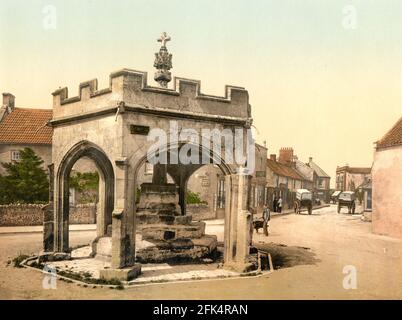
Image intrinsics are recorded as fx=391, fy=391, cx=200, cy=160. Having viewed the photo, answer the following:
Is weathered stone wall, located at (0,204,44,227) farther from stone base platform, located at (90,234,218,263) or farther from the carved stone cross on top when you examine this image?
the carved stone cross on top

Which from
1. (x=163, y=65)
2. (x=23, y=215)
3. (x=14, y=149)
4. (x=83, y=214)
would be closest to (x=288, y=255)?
(x=163, y=65)

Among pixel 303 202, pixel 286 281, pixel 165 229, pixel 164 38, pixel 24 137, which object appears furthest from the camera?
pixel 303 202

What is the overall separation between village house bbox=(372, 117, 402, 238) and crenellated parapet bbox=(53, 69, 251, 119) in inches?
508

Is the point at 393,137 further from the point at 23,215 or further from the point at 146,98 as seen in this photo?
the point at 23,215

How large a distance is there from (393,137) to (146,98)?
16772 mm

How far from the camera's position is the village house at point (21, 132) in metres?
28.6

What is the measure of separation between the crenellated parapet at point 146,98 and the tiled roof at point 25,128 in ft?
58.2

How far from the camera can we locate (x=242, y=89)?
39.3ft

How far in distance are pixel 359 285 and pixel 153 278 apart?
210 inches

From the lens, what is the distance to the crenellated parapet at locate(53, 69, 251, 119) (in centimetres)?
1051

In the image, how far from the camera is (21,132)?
2942 centimetres

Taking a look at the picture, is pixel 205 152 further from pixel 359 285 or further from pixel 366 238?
pixel 366 238
